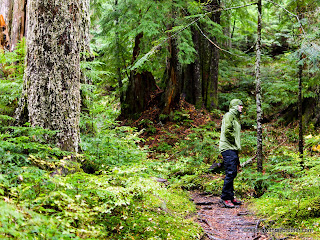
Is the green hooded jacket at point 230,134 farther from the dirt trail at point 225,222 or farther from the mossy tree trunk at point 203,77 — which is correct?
the mossy tree trunk at point 203,77

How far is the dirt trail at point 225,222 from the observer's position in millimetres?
4250

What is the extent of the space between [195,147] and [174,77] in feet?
13.7

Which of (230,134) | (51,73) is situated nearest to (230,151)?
(230,134)

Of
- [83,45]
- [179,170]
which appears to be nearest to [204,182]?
[179,170]

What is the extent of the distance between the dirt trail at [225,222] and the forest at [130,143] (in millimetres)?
27

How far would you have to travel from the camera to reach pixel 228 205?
5793mm

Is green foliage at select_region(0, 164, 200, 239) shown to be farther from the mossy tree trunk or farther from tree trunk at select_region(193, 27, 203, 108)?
the mossy tree trunk

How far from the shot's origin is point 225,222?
→ 16.4 ft

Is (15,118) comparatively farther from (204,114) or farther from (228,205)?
(204,114)

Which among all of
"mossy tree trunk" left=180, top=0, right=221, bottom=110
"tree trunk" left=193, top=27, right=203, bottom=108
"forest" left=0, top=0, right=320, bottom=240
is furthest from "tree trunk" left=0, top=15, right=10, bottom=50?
"tree trunk" left=193, top=27, right=203, bottom=108

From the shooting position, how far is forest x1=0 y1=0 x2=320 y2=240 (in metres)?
2.86

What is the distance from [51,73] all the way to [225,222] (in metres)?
4.17

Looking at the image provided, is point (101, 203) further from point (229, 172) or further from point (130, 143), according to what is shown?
point (229, 172)

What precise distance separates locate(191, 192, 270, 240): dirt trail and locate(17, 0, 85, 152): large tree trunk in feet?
9.23
